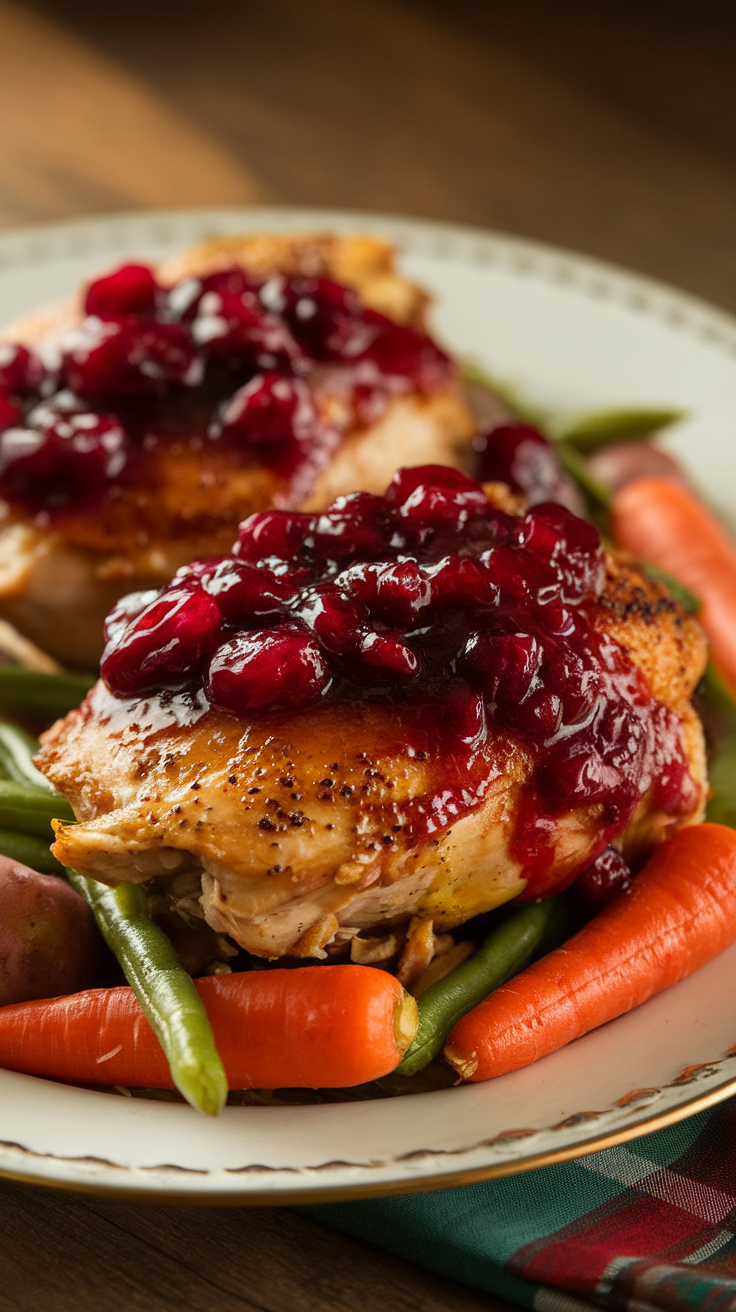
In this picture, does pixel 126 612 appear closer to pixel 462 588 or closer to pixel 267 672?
pixel 267 672

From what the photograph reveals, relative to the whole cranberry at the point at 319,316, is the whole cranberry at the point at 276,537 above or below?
below

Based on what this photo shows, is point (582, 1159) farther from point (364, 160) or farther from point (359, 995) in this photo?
point (364, 160)

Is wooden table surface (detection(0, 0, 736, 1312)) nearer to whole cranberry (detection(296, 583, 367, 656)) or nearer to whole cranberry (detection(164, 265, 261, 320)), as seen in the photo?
whole cranberry (detection(164, 265, 261, 320))

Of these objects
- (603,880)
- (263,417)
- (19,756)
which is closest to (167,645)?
(19,756)

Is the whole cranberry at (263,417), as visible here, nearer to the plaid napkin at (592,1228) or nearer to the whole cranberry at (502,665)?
the whole cranberry at (502,665)

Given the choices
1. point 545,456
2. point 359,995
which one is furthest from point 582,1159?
point 545,456

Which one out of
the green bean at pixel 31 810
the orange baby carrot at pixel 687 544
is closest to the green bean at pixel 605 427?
the orange baby carrot at pixel 687 544

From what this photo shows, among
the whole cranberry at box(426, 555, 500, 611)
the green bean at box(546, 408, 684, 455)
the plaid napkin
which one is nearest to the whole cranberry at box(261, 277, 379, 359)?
the green bean at box(546, 408, 684, 455)
